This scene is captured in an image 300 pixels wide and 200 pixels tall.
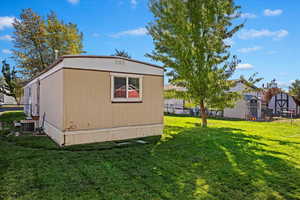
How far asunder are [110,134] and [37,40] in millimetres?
18945

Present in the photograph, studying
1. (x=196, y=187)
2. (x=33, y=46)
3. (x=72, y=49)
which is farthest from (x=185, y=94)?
(x=33, y=46)

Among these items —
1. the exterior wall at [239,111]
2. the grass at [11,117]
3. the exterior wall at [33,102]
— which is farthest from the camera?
the exterior wall at [239,111]

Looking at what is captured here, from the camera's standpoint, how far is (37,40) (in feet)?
66.0

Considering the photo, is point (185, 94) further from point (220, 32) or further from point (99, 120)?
point (99, 120)

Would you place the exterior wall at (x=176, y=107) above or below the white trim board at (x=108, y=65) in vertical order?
below

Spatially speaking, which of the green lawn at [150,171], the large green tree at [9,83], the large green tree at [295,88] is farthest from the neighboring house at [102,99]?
the large green tree at [295,88]

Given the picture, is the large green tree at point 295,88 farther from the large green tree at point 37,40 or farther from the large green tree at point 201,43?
the large green tree at point 37,40

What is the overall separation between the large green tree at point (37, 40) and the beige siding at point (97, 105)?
16.8m

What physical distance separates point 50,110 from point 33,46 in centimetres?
1746

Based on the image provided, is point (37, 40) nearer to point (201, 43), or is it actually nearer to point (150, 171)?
point (201, 43)

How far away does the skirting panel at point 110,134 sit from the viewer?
5.69 metres

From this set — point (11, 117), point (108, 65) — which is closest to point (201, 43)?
point (108, 65)

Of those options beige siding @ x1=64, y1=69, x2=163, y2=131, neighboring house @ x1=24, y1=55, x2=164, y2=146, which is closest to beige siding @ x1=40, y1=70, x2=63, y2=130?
neighboring house @ x1=24, y1=55, x2=164, y2=146

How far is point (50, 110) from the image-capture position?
695cm
